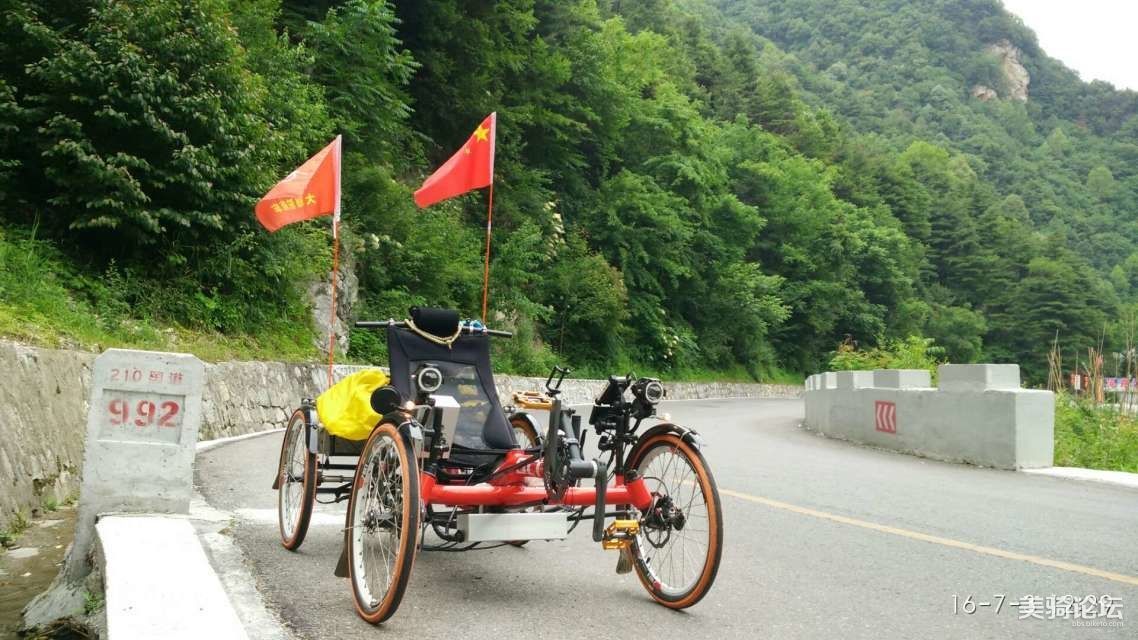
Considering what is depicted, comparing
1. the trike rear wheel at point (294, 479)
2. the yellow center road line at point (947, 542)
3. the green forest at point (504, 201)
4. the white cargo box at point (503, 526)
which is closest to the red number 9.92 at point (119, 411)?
the trike rear wheel at point (294, 479)

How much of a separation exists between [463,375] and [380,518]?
147 centimetres

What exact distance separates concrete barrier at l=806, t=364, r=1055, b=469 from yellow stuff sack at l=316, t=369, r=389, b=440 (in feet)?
29.4

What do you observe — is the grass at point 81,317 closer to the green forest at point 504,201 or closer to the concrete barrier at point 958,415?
the green forest at point 504,201

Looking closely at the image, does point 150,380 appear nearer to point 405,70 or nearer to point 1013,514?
point 1013,514

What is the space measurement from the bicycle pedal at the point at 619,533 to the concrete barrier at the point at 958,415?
858 centimetres

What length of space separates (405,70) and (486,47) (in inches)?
243

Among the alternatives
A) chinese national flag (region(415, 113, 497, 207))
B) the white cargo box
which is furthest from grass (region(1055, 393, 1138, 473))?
chinese national flag (region(415, 113, 497, 207))

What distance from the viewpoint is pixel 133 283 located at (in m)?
14.7

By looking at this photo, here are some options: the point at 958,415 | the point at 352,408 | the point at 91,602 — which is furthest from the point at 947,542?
the point at 958,415

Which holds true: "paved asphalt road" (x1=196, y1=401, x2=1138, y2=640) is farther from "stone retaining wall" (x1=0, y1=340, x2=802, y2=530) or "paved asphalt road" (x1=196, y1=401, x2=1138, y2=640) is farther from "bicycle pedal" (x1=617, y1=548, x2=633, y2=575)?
"stone retaining wall" (x1=0, y1=340, x2=802, y2=530)

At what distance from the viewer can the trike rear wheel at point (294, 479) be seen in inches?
220

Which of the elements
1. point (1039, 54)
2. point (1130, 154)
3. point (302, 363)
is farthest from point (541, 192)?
point (1039, 54)

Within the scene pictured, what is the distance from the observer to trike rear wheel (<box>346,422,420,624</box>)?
3.98m

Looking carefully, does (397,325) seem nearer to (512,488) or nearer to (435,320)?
(435,320)
